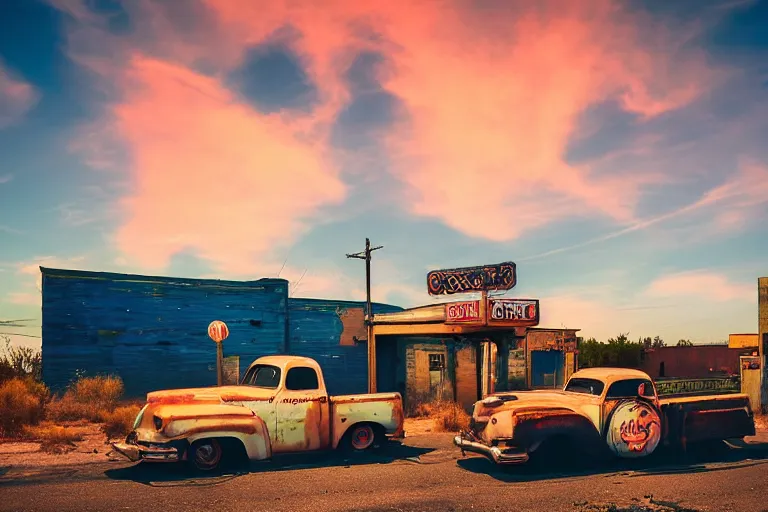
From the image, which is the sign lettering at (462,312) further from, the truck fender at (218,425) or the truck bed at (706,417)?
the truck fender at (218,425)

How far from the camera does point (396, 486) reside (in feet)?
34.6

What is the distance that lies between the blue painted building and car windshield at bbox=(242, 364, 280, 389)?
13.9 metres

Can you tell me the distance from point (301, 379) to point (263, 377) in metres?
0.80

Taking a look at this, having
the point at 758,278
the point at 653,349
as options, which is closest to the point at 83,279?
the point at 758,278

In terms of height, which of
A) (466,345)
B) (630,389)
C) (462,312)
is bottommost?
(466,345)

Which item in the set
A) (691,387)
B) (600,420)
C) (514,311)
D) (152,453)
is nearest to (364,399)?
(152,453)

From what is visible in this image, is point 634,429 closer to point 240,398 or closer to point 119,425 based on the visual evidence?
point 240,398

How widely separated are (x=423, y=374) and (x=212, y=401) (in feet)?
59.3

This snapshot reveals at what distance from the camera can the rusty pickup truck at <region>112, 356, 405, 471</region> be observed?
1102 centimetres

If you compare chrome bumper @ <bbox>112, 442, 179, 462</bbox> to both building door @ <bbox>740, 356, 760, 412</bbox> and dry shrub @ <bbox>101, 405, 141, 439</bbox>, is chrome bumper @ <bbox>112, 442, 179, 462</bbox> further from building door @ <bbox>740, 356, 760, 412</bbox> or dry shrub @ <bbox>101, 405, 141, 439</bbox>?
building door @ <bbox>740, 356, 760, 412</bbox>

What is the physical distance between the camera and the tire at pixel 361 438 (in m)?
13.1

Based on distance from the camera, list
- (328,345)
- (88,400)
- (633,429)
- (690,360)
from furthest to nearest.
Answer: (690,360) → (328,345) → (88,400) → (633,429)

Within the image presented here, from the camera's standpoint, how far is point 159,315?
85.0 ft

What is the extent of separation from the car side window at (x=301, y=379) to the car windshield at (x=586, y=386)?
195 inches
